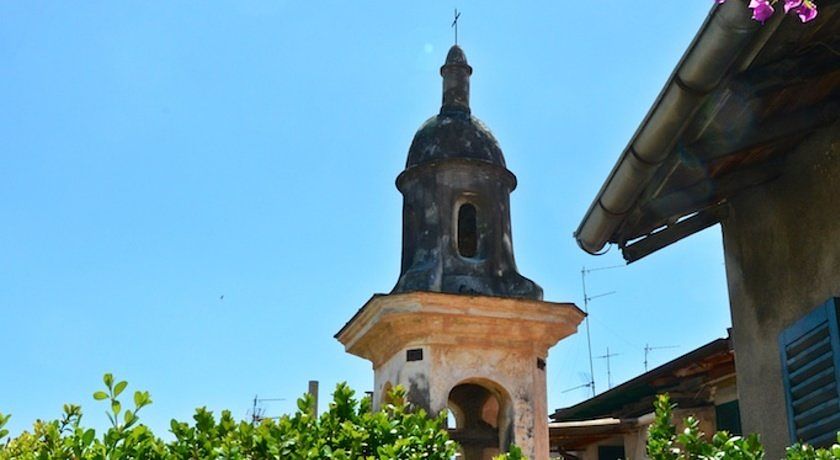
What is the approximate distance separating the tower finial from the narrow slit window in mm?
1722

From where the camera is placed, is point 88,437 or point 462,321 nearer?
point 88,437

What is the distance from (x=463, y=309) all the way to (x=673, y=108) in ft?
20.5

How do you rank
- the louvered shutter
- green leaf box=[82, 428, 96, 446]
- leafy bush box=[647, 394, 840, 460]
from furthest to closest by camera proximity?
the louvered shutter → green leaf box=[82, 428, 96, 446] → leafy bush box=[647, 394, 840, 460]

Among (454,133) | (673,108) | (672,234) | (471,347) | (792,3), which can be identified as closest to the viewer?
(792,3)

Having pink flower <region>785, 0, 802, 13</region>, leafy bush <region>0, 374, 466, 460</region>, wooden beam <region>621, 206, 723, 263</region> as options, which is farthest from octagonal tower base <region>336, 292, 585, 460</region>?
pink flower <region>785, 0, 802, 13</region>

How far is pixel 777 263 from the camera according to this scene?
5.64m

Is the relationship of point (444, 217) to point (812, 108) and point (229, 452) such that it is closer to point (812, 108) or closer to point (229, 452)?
point (812, 108)

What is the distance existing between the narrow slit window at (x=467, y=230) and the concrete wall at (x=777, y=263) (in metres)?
5.96

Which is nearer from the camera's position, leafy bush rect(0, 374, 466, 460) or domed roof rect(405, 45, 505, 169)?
leafy bush rect(0, 374, 466, 460)

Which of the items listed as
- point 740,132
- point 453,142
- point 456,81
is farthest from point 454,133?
point 740,132

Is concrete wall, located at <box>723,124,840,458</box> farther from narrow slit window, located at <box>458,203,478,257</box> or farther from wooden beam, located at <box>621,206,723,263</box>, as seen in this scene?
narrow slit window, located at <box>458,203,478,257</box>

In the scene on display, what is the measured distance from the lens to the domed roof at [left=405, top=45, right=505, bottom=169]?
40.8ft

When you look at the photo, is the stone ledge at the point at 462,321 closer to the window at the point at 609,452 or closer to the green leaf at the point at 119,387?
the window at the point at 609,452

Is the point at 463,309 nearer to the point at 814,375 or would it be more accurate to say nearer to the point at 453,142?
the point at 453,142
